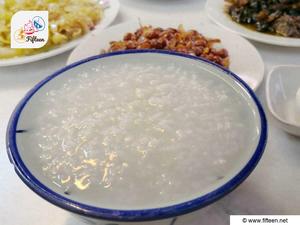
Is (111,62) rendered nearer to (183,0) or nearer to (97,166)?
(97,166)

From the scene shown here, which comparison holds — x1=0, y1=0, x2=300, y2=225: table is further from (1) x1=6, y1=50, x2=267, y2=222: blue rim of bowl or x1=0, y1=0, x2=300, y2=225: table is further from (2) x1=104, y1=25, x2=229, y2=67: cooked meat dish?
(2) x1=104, y1=25, x2=229, y2=67: cooked meat dish

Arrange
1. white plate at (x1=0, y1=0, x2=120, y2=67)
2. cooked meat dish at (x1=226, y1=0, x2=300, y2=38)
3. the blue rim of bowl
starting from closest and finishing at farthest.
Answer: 1. the blue rim of bowl
2. white plate at (x1=0, y1=0, x2=120, y2=67)
3. cooked meat dish at (x1=226, y1=0, x2=300, y2=38)

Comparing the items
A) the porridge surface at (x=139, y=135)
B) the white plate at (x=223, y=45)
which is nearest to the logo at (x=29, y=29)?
the white plate at (x=223, y=45)

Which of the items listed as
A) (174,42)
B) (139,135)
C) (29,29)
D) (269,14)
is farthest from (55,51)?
(269,14)

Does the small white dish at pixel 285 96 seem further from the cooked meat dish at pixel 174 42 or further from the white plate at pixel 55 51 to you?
the white plate at pixel 55 51

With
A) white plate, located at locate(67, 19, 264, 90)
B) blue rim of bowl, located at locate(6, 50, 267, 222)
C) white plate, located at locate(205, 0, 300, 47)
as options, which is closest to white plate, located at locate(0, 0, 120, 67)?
white plate, located at locate(67, 19, 264, 90)

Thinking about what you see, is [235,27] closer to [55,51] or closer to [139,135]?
[55,51]
